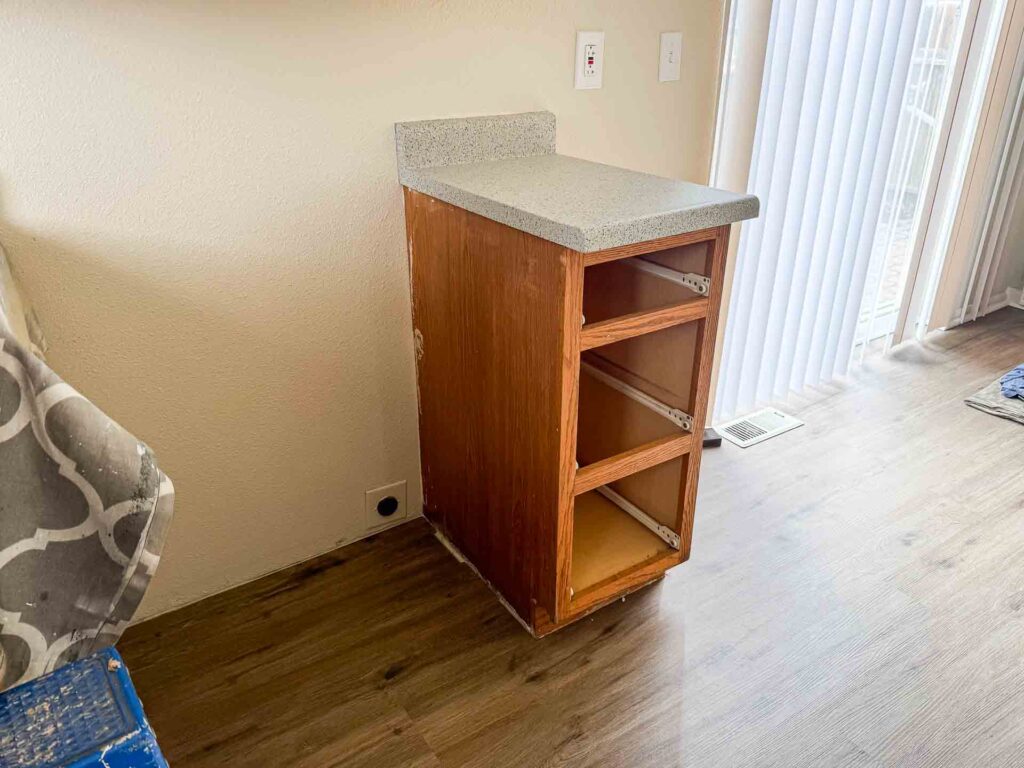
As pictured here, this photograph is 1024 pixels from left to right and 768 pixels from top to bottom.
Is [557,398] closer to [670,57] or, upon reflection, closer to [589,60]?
[589,60]

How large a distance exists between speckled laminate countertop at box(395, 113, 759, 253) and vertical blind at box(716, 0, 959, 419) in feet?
2.32

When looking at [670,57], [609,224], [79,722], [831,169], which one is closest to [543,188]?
[609,224]

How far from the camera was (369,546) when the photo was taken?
74.3 inches

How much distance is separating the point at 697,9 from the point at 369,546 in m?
1.54

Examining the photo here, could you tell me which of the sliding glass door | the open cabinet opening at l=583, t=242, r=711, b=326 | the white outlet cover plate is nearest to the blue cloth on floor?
the sliding glass door

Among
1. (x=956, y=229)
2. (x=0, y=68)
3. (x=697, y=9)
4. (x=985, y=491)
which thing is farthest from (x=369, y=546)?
(x=956, y=229)

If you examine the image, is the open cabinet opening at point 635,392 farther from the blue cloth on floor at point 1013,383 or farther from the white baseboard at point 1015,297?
the white baseboard at point 1015,297

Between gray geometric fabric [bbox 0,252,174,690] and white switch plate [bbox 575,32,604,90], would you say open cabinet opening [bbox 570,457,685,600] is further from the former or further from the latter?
gray geometric fabric [bbox 0,252,174,690]

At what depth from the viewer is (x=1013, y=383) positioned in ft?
8.61

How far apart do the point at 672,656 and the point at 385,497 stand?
2.56 feet

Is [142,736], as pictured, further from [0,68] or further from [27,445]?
[0,68]

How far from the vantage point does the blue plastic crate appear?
59 cm

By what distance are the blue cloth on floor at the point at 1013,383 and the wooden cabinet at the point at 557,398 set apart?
1.60m

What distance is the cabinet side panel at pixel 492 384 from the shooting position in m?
1.36
